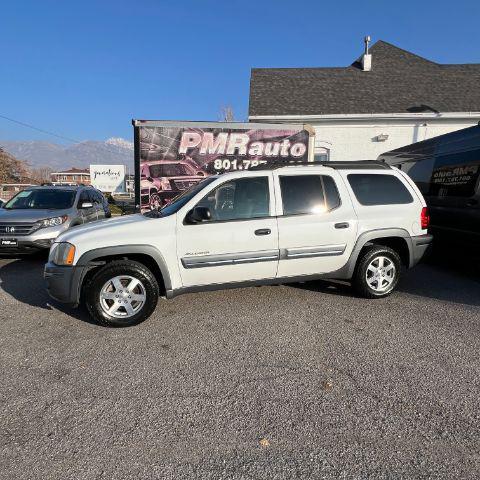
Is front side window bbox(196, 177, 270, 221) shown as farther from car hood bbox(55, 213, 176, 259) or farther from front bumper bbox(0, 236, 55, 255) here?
front bumper bbox(0, 236, 55, 255)

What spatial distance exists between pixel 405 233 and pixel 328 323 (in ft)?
6.08

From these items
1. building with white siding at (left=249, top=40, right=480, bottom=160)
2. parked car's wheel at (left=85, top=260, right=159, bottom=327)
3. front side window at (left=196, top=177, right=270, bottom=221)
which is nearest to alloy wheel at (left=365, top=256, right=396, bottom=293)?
front side window at (left=196, top=177, right=270, bottom=221)

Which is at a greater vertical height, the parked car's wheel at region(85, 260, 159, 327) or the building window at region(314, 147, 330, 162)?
the building window at region(314, 147, 330, 162)

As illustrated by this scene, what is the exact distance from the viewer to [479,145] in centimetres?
561

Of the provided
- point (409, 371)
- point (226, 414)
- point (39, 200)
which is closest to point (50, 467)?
point (226, 414)

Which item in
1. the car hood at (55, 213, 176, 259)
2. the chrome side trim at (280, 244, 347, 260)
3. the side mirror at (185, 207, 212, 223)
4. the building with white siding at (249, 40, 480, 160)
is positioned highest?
the building with white siding at (249, 40, 480, 160)

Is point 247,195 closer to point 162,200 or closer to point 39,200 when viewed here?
point 162,200

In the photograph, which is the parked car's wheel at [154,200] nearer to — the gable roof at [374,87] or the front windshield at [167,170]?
the front windshield at [167,170]

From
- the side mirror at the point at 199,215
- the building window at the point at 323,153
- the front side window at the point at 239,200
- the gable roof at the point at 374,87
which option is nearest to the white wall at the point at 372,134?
the building window at the point at 323,153

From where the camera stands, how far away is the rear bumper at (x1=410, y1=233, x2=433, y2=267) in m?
5.02

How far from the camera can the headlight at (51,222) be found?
6.94 metres

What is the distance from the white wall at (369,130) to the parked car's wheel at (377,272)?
10997mm

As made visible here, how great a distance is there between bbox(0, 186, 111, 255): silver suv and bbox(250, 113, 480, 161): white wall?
8.69m

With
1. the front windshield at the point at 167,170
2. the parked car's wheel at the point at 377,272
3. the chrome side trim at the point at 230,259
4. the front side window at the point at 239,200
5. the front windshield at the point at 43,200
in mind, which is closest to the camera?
the chrome side trim at the point at 230,259
